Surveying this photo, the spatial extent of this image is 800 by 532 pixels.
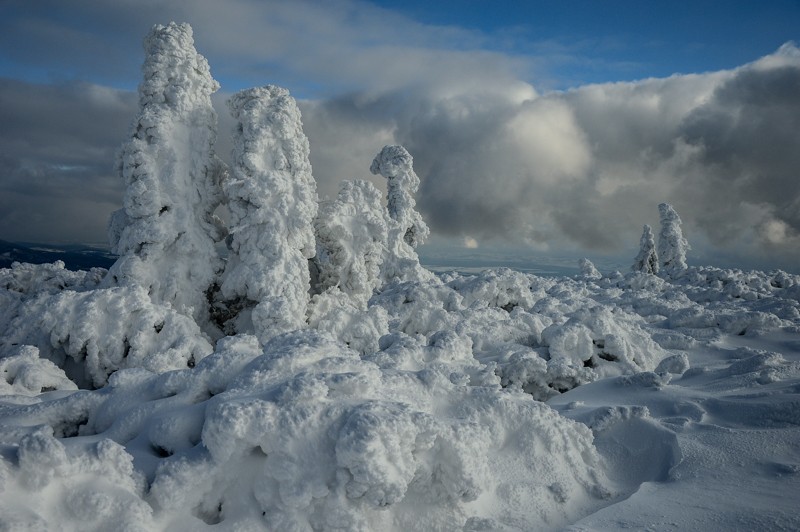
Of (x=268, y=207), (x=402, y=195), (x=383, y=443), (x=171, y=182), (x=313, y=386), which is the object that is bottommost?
(x=383, y=443)

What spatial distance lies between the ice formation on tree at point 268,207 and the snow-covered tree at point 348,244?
5.48ft

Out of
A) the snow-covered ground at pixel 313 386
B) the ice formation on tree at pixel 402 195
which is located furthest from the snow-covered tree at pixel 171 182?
the ice formation on tree at pixel 402 195

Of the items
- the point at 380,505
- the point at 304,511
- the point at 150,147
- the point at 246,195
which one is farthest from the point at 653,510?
the point at 150,147

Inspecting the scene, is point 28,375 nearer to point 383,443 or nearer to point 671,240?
point 383,443

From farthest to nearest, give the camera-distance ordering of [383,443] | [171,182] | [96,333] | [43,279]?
[43,279] < [171,182] < [96,333] < [383,443]

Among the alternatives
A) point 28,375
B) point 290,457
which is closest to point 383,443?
point 290,457

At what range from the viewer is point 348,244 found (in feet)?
50.6

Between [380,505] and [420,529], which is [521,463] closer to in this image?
[420,529]

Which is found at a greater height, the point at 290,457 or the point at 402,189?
the point at 402,189

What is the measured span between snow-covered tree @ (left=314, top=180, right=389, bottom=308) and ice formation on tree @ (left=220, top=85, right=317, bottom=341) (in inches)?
65.8

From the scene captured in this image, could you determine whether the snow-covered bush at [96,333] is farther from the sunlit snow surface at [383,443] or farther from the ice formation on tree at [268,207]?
the ice formation on tree at [268,207]

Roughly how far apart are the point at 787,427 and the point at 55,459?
815 centimetres

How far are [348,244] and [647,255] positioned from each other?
40.7 m

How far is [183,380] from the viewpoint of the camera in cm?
558
